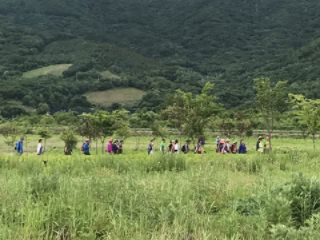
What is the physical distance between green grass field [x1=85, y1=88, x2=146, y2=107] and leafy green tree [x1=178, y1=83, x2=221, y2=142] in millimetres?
121961

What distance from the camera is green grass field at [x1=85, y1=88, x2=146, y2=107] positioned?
6206 inches

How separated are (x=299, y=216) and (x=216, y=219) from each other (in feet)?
4.66

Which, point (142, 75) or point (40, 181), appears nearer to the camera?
point (40, 181)

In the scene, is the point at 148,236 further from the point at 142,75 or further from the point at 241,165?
the point at 142,75

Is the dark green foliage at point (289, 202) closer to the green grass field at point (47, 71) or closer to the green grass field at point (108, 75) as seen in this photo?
the green grass field at point (108, 75)

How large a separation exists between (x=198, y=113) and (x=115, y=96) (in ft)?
445

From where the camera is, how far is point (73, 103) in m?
151

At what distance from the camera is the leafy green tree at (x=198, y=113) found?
27906 mm

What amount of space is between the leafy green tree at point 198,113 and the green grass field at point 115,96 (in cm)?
12196

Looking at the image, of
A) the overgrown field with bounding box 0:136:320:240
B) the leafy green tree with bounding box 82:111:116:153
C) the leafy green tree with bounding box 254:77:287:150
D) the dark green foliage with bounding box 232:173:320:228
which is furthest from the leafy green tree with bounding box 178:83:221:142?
the dark green foliage with bounding box 232:173:320:228

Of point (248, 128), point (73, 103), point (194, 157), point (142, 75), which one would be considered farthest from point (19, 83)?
point (194, 157)

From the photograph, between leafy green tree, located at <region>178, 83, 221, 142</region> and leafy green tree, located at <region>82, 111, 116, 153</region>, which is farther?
leafy green tree, located at <region>82, 111, 116, 153</region>

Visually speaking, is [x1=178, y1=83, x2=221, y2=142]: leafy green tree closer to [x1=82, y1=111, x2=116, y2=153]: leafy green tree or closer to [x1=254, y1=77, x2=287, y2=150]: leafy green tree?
[x1=254, y1=77, x2=287, y2=150]: leafy green tree

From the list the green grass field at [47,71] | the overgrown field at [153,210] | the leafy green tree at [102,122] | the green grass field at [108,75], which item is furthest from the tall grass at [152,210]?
the green grass field at [47,71]
